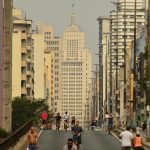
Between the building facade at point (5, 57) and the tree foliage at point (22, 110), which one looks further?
the tree foliage at point (22, 110)

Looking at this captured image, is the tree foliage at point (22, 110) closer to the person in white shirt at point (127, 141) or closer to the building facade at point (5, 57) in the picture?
the building facade at point (5, 57)

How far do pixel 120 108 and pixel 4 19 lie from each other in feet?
330

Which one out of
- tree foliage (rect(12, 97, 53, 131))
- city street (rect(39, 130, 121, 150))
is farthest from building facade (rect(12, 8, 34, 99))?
city street (rect(39, 130, 121, 150))

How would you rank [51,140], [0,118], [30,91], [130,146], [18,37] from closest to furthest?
[130,146]
[51,140]
[0,118]
[18,37]
[30,91]

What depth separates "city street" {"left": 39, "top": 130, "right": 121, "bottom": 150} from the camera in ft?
175

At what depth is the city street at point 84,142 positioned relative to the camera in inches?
2100

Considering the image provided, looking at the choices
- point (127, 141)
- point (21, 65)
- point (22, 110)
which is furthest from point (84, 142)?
point (21, 65)

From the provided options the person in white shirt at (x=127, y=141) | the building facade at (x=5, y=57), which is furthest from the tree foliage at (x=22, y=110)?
the person in white shirt at (x=127, y=141)

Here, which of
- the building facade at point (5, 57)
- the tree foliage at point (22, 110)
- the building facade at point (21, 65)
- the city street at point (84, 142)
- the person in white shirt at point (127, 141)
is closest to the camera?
the person in white shirt at point (127, 141)

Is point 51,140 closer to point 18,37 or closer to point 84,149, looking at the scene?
point 84,149

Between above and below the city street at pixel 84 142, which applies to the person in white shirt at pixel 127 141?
above

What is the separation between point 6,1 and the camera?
97938 mm

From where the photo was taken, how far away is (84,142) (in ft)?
192

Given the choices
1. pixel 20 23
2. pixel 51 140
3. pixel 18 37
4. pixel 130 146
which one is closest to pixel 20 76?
pixel 18 37
